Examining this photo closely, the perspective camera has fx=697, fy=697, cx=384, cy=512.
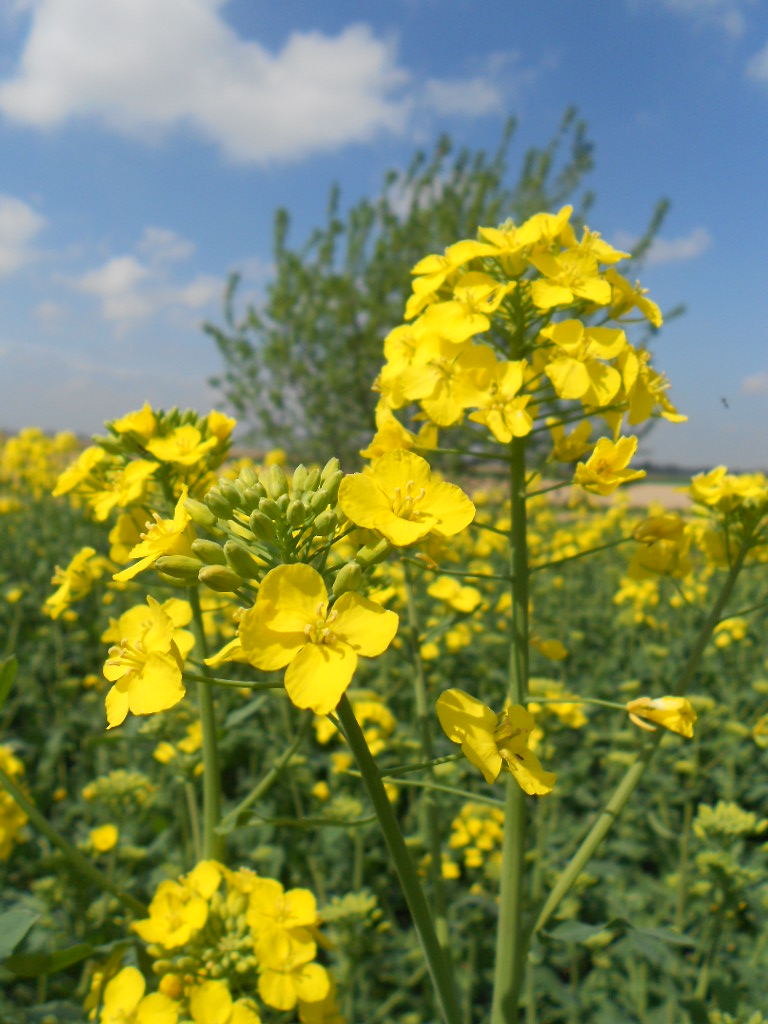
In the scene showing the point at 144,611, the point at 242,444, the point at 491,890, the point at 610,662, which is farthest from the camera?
the point at 242,444

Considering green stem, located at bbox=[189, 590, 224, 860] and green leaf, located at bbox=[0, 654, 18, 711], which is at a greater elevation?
green leaf, located at bbox=[0, 654, 18, 711]

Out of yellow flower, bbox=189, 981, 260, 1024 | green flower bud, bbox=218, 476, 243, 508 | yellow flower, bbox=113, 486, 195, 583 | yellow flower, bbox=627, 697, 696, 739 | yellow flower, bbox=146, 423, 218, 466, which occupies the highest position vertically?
yellow flower, bbox=146, 423, 218, 466

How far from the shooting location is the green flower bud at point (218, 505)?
4.55ft

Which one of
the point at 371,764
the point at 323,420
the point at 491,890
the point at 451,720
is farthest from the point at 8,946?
the point at 323,420

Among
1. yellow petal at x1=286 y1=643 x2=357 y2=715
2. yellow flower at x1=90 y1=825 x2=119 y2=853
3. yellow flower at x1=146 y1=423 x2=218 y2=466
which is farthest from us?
yellow flower at x1=90 y1=825 x2=119 y2=853

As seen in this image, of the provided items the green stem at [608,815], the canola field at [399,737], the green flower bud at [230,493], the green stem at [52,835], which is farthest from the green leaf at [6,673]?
the green stem at [608,815]

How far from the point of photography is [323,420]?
14445mm

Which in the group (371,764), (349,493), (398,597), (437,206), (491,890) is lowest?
(491,890)

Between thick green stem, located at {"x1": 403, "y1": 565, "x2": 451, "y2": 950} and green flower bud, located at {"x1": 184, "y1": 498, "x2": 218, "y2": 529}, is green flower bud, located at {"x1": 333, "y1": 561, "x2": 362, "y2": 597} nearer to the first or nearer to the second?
green flower bud, located at {"x1": 184, "y1": 498, "x2": 218, "y2": 529}

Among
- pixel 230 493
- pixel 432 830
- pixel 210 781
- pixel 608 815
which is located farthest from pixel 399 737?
pixel 230 493

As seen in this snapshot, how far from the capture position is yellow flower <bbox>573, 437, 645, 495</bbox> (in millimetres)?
1823

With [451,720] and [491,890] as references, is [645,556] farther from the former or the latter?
[491,890]

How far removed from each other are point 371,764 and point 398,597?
1.94 meters

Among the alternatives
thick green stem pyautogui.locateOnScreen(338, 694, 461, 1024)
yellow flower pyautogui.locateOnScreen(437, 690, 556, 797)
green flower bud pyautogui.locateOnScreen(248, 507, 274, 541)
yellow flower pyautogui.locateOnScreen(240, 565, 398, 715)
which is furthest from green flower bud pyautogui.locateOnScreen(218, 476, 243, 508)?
yellow flower pyautogui.locateOnScreen(437, 690, 556, 797)
